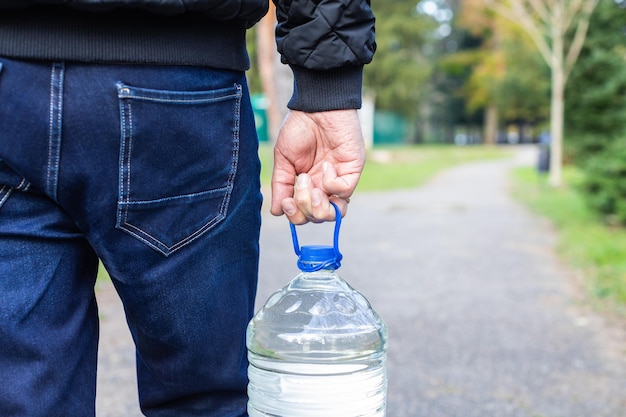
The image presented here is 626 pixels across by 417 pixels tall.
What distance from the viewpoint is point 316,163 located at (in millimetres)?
1979

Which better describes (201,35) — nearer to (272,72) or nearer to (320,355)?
(320,355)

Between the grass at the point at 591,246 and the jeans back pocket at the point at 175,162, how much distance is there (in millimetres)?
4625

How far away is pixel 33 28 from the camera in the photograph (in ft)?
4.84

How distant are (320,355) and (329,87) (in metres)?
0.68

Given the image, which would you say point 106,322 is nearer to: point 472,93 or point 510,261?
point 510,261

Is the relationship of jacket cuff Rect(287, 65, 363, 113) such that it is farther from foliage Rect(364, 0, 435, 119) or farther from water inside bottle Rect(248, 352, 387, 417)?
foliage Rect(364, 0, 435, 119)

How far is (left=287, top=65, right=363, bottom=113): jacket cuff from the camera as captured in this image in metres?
1.83

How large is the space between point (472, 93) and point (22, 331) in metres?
53.6

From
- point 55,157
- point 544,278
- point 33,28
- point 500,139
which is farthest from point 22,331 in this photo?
point 500,139

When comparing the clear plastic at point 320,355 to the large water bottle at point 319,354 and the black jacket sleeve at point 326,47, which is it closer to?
the large water bottle at point 319,354

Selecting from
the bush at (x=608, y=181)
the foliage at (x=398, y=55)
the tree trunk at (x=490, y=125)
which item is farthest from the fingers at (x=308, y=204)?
the tree trunk at (x=490, y=125)

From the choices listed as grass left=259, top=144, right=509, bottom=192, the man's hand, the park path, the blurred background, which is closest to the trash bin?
the blurred background

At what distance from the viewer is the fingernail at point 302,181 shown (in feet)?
6.19

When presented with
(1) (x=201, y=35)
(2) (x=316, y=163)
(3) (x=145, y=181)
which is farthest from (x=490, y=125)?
(3) (x=145, y=181)
